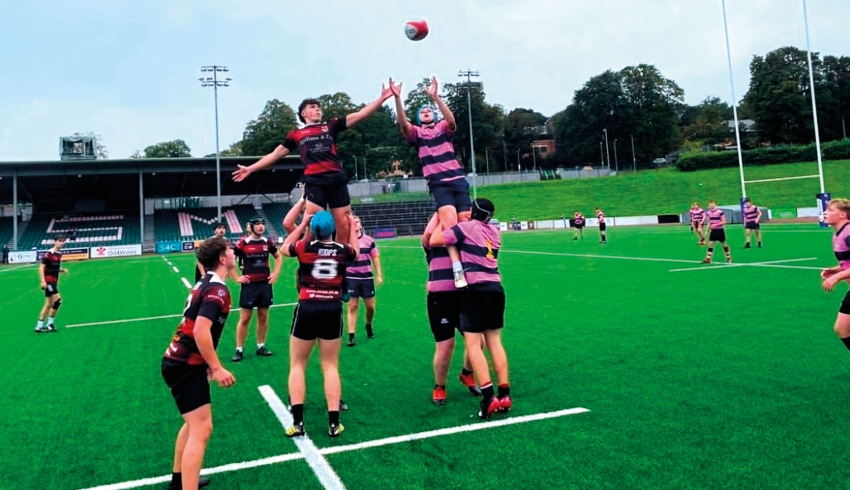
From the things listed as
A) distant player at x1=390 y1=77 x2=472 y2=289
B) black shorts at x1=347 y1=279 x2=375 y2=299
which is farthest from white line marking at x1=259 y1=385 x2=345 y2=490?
black shorts at x1=347 y1=279 x2=375 y2=299

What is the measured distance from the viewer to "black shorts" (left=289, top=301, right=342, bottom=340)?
17.0 feet

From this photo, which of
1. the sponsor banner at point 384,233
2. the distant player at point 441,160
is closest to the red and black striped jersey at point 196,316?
the distant player at point 441,160

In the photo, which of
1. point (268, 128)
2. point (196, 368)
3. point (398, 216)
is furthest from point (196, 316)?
point (268, 128)

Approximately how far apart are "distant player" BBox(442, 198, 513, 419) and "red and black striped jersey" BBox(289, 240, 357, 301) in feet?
3.61

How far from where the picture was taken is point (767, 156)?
75.0m

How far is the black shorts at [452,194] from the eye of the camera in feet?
22.3

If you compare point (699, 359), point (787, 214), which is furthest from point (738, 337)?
point (787, 214)

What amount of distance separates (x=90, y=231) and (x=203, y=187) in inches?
450

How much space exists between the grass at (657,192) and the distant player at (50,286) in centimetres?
5486

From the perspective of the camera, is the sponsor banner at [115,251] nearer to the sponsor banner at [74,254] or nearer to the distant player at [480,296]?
the sponsor banner at [74,254]

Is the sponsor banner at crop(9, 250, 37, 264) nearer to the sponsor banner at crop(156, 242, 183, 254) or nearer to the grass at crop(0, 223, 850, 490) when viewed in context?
the sponsor banner at crop(156, 242, 183, 254)

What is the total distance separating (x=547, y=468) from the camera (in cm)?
414

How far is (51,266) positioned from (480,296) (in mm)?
11281

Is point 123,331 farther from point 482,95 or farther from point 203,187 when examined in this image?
point 482,95
